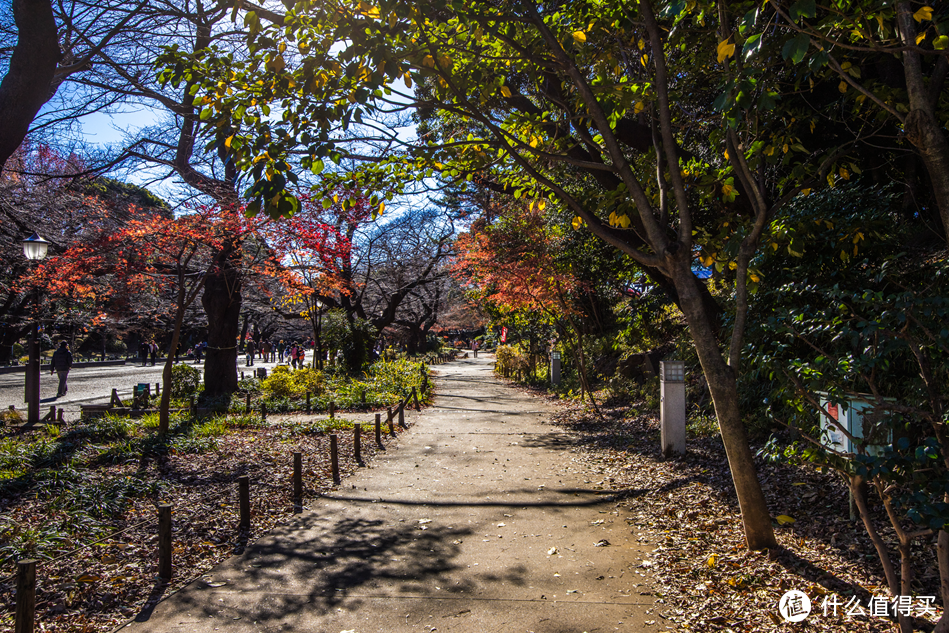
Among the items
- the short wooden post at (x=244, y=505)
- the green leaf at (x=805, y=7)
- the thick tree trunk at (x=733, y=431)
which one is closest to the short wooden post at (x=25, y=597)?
the short wooden post at (x=244, y=505)

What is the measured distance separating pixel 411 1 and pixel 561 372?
667 inches

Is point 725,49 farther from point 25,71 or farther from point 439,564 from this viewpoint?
point 25,71

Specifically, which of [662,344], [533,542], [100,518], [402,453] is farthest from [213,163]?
[533,542]

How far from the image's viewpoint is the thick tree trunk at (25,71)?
5750 millimetres

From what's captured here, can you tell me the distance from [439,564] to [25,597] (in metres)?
2.76

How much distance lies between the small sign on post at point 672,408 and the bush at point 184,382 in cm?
1301

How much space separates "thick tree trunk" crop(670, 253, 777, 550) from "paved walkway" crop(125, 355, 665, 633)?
3.30 feet

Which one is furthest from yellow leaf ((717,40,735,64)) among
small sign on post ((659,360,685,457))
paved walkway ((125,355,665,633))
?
small sign on post ((659,360,685,457))

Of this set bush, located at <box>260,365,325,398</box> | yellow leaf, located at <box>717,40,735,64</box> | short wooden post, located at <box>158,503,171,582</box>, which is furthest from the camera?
bush, located at <box>260,365,325,398</box>

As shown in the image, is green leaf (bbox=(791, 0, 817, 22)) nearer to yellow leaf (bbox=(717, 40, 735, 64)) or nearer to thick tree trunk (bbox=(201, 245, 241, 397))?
yellow leaf (bbox=(717, 40, 735, 64))

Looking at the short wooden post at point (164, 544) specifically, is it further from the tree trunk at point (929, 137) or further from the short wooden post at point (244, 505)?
the tree trunk at point (929, 137)

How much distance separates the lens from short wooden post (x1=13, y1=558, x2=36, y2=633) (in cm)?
303

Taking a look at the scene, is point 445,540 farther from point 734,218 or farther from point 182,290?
point 182,290

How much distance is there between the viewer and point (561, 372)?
2058 cm
